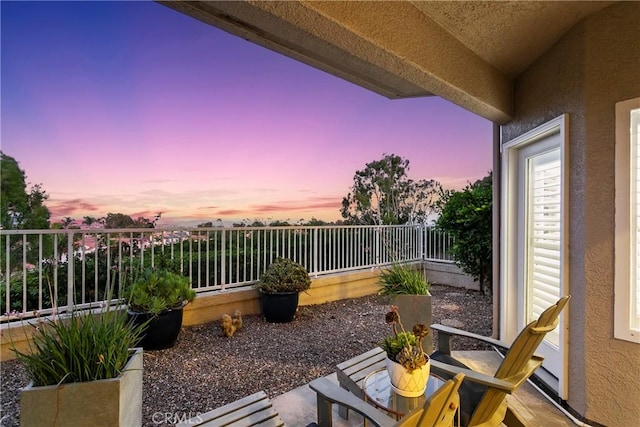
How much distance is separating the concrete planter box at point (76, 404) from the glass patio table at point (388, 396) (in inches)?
53.2

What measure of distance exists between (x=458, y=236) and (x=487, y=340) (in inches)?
174

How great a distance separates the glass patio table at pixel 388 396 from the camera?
1696 mm

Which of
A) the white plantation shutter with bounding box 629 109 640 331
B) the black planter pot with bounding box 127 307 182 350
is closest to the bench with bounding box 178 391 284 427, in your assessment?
the black planter pot with bounding box 127 307 182 350

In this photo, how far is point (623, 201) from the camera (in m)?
2.17

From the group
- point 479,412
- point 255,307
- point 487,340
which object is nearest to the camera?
point 479,412

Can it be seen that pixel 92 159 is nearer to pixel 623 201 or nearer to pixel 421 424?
pixel 421 424

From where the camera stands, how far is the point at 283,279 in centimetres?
497

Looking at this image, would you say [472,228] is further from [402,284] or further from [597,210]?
[597,210]

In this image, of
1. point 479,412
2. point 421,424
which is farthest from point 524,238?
point 421,424

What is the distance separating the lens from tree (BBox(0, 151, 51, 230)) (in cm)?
420

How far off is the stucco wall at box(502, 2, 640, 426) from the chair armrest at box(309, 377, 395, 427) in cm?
183

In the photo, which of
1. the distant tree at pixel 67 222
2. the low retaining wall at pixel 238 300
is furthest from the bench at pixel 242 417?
the distant tree at pixel 67 222

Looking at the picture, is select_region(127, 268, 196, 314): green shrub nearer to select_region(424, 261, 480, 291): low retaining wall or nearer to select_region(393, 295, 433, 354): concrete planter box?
select_region(393, 295, 433, 354): concrete planter box

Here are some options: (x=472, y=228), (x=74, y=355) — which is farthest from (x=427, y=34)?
(x=472, y=228)
